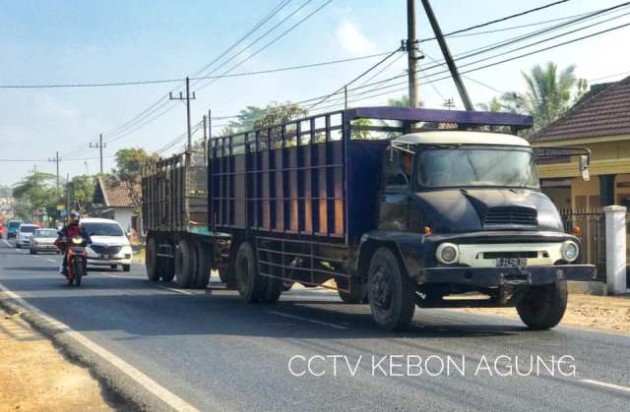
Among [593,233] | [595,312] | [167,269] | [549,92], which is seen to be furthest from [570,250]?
[549,92]

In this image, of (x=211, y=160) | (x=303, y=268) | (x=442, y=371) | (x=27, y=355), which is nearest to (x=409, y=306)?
(x=442, y=371)

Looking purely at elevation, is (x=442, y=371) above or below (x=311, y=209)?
below

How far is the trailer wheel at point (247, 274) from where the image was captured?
15.7 metres

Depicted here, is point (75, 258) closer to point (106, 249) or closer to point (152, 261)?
point (152, 261)

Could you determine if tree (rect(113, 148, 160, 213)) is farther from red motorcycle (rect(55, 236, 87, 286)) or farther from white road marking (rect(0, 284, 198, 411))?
white road marking (rect(0, 284, 198, 411))

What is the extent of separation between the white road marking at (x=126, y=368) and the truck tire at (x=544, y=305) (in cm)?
548

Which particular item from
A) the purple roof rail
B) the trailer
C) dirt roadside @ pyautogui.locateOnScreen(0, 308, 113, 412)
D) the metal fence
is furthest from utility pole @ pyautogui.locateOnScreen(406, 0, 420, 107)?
dirt roadside @ pyautogui.locateOnScreen(0, 308, 113, 412)

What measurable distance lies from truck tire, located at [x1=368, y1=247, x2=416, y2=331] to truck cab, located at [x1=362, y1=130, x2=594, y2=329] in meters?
0.01

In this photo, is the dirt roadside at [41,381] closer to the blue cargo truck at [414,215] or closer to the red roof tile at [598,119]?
the blue cargo truck at [414,215]

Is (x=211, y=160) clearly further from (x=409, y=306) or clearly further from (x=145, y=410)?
(x=145, y=410)

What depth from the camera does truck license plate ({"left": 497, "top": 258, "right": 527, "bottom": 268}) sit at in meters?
10.5

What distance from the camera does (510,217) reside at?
35.0 ft

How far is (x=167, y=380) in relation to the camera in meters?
8.18

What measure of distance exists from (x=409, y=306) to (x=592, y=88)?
1997cm
